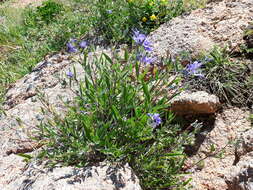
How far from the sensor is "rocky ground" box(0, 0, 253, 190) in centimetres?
188

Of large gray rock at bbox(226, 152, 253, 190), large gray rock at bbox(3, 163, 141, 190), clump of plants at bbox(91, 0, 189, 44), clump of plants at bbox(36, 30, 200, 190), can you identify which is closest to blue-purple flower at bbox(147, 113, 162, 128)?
clump of plants at bbox(36, 30, 200, 190)

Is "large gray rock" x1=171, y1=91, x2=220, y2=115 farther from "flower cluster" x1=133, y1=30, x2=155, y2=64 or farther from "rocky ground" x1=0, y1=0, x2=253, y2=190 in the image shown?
"flower cluster" x1=133, y1=30, x2=155, y2=64

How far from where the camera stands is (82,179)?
1.84 meters

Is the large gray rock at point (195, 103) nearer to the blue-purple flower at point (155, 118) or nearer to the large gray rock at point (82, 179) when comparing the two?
the blue-purple flower at point (155, 118)

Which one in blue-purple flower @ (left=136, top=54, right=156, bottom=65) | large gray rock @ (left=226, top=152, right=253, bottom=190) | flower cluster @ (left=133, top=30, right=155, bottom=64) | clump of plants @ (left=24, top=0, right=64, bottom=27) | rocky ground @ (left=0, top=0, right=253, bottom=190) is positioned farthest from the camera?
clump of plants @ (left=24, top=0, right=64, bottom=27)

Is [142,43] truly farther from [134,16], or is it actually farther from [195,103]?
[134,16]

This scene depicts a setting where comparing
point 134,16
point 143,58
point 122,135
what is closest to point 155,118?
point 122,135

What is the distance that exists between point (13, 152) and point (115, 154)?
44.6 inches

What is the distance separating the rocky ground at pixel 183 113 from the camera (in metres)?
1.88

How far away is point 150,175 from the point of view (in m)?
2.15

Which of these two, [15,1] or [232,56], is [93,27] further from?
[15,1]

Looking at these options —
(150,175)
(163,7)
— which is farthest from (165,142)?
(163,7)

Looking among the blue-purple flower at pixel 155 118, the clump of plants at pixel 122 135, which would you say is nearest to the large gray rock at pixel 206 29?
the clump of plants at pixel 122 135

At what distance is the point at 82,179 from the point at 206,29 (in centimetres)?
232
